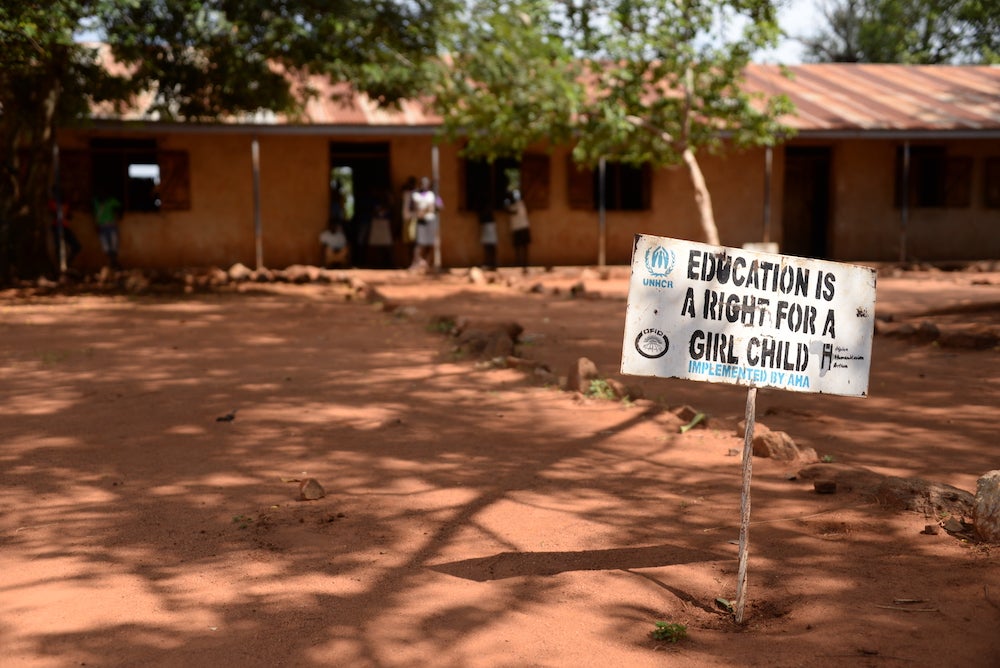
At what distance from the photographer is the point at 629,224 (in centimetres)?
2023

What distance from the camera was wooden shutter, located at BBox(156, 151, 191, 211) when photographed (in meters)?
18.3

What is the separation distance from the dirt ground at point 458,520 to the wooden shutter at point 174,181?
994cm

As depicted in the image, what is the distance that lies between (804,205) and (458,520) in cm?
1899

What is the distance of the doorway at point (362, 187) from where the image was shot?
19.1m

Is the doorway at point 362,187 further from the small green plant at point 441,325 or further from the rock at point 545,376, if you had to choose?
the rock at point 545,376

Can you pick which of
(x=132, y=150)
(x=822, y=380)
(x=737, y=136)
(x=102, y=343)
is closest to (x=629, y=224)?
(x=737, y=136)

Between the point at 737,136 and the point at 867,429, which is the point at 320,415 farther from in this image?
the point at 737,136

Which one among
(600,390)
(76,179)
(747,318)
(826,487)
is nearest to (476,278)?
(76,179)

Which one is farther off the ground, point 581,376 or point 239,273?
→ point 239,273

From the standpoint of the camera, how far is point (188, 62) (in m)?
14.5

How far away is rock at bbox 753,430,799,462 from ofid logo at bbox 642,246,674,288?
219 centimetres

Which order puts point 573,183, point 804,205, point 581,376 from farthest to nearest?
point 804,205
point 573,183
point 581,376

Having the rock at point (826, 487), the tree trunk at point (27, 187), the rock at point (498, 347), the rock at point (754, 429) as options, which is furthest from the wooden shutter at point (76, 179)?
the rock at point (826, 487)

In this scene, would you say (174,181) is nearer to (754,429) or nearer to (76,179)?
(76,179)
